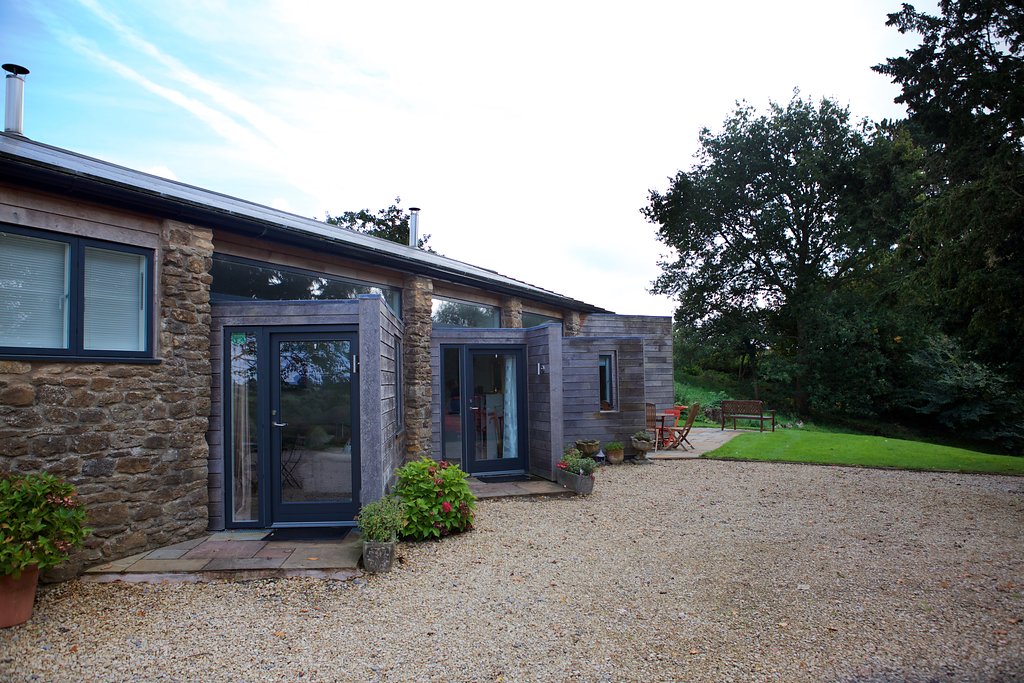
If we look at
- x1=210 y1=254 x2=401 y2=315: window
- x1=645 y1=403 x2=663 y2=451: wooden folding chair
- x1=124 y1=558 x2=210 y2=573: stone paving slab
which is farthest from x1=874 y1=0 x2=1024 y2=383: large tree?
x1=124 y1=558 x2=210 y2=573: stone paving slab

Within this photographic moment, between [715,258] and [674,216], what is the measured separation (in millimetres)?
2547

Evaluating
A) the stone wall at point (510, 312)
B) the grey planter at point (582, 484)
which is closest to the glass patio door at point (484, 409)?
the grey planter at point (582, 484)

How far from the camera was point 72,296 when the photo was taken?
516 centimetres

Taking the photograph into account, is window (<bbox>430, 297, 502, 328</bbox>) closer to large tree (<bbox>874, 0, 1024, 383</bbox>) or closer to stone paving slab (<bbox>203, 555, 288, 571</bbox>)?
stone paving slab (<bbox>203, 555, 288, 571</bbox>)

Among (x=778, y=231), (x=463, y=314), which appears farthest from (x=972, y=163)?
(x=778, y=231)

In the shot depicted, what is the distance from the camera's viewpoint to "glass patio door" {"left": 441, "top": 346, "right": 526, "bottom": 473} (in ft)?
31.6

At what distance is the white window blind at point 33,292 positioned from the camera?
4832 millimetres

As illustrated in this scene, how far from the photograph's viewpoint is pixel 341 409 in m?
6.43

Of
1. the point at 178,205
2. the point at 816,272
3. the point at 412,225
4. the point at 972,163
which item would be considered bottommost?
the point at 178,205

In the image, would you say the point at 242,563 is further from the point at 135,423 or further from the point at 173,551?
the point at 135,423

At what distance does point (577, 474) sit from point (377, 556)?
4020 mm

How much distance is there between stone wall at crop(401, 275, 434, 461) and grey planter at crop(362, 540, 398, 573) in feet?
12.5

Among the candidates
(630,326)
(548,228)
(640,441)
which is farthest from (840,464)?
(548,228)

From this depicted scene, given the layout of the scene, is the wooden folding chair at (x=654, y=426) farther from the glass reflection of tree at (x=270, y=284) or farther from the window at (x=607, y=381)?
the glass reflection of tree at (x=270, y=284)
